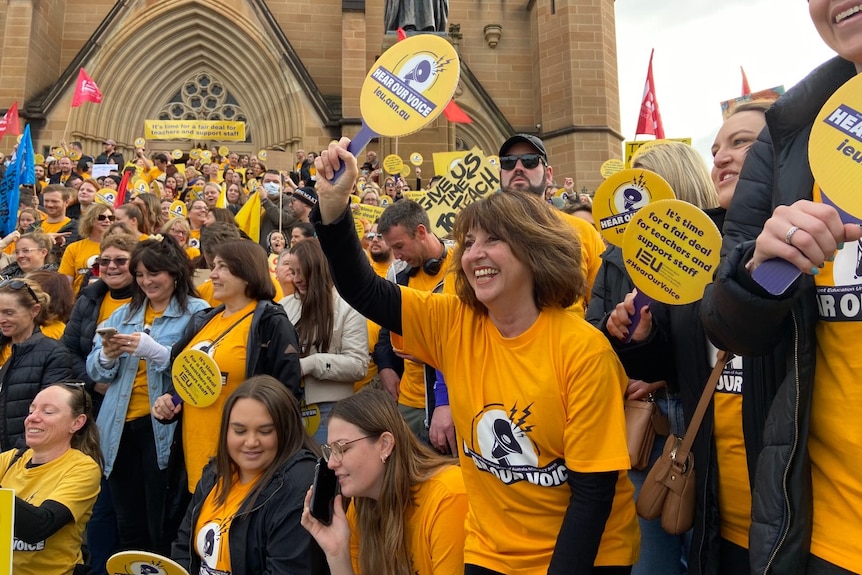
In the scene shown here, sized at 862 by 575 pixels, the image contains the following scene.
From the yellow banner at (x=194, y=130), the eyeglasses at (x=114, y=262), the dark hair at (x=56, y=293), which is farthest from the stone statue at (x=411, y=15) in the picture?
the eyeglasses at (x=114, y=262)

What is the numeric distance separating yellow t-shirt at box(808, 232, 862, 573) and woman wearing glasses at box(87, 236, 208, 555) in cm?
307

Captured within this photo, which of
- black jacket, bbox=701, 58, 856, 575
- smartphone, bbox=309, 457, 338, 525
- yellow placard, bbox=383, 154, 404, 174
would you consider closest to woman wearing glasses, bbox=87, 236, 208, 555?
smartphone, bbox=309, 457, 338, 525

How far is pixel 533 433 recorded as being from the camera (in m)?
1.65

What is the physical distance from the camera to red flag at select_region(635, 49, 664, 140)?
430 inches

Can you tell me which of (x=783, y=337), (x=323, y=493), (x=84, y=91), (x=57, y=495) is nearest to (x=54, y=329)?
(x=57, y=495)

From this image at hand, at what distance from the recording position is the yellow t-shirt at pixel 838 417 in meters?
1.19

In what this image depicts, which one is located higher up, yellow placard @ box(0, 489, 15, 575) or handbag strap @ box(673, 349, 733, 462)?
handbag strap @ box(673, 349, 733, 462)

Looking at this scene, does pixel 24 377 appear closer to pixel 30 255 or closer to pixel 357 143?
pixel 30 255

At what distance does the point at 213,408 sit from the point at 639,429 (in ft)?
6.85

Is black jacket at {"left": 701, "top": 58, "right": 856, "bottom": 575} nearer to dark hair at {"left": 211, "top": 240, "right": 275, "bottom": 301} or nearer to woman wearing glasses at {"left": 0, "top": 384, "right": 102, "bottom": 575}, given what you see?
dark hair at {"left": 211, "top": 240, "right": 275, "bottom": 301}

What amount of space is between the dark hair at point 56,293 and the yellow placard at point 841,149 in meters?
4.55

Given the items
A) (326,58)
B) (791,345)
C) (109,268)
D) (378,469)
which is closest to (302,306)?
(109,268)

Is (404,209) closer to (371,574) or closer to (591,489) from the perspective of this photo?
(371,574)

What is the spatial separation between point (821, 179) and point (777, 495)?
1.96 ft
